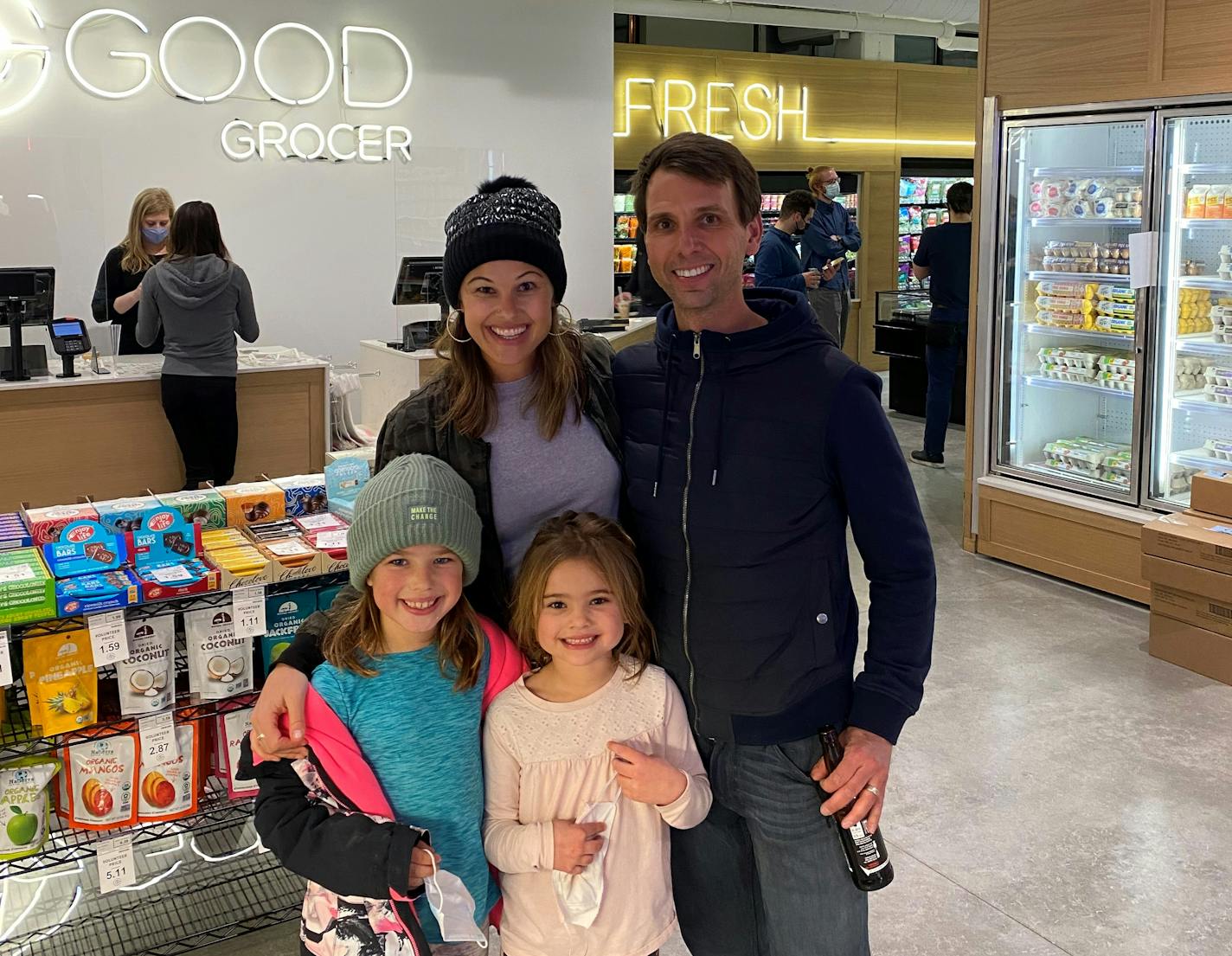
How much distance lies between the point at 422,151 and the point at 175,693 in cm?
487

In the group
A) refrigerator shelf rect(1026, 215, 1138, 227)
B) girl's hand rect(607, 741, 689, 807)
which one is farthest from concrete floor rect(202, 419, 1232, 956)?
refrigerator shelf rect(1026, 215, 1138, 227)

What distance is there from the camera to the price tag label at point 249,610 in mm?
2566

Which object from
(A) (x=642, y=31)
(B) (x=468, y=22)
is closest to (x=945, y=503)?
(B) (x=468, y=22)

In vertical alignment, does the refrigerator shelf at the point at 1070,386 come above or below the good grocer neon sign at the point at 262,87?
below

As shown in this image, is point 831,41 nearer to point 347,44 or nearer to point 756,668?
point 347,44

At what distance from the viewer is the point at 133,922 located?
2871 mm

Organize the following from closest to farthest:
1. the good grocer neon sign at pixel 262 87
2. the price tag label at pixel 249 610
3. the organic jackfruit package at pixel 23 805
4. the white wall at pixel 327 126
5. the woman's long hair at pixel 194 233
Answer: the organic jackfruit package at pixel 23 805
the price tag label at pixel 249 610
the woman's long hair at pixel 194 233
the white wall at pixel 327 126
the good grocer neon sign at pixel 262 87

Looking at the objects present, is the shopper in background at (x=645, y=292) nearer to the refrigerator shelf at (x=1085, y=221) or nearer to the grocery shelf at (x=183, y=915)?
the refrigerator shelf at (x=1085, y=221)

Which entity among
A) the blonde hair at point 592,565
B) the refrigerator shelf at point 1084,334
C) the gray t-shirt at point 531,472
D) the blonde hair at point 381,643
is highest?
the refrigerator shelf at point 1084,334

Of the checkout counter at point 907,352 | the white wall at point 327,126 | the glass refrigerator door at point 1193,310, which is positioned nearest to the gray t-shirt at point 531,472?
the glass refrigerator door at point 1193,310

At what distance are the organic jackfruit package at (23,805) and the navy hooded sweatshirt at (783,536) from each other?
1.44 meters

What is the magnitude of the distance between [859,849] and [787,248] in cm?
735

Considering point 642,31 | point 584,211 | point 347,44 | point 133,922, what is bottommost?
point 133,922

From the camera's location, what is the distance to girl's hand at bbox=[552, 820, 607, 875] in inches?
72.7
